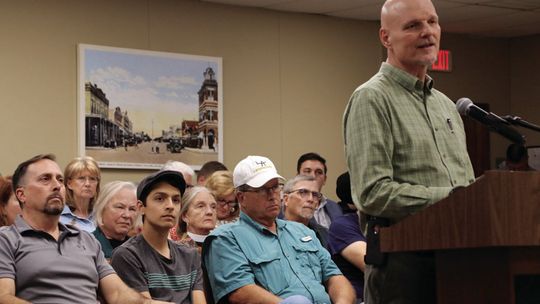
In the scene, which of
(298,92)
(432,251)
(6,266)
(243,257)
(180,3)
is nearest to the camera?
(432,251)

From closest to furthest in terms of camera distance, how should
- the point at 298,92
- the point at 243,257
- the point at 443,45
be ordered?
the point at 243,257, the point at 298,92, the point at 443,45

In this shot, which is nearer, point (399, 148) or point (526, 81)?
point (399, 148)

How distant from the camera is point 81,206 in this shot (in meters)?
5.48

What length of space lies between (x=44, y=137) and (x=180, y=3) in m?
1.61

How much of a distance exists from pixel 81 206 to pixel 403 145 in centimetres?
341

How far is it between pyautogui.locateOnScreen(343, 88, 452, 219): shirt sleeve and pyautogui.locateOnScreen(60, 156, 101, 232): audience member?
10.5 feet

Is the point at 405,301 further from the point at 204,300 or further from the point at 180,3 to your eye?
the point at 180,3

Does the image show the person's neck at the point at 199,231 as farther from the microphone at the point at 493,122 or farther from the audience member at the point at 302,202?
the microphone at the point at 493,122

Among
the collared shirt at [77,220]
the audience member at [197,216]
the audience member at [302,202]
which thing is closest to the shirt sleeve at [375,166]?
the audience member at [197,216]

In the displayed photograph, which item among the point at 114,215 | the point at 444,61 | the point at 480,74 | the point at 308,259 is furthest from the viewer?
the point at 480,74

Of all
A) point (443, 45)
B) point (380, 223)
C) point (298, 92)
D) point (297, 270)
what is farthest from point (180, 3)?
point (380, 223)

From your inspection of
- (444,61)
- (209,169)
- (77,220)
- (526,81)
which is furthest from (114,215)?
(526,81)

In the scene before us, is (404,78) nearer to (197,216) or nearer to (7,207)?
(197,216)

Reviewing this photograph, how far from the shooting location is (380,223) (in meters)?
2.34
